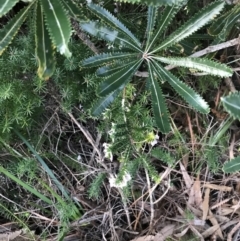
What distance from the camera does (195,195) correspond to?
4.41 ft

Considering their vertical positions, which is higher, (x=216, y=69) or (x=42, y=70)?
(x=42, y=70)

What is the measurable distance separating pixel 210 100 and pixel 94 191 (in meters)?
0.47

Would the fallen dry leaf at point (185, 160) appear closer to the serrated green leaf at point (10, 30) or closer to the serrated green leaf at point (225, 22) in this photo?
the serrated green leaf at point (225, 22)

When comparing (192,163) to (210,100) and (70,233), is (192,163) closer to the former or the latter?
(210,100)

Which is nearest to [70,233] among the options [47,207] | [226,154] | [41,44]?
[47,207]

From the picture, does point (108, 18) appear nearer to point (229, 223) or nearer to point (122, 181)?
point (122, 181)

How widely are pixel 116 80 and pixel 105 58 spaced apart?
0.24ft

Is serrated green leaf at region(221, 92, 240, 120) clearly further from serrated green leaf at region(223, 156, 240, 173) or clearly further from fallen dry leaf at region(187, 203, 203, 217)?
fallen dry leaf at region(187, 203, 203, 217)

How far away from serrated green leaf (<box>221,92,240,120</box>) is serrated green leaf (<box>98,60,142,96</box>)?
28cm

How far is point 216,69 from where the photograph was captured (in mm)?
1027

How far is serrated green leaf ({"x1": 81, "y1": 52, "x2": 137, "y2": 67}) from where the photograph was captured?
110cm

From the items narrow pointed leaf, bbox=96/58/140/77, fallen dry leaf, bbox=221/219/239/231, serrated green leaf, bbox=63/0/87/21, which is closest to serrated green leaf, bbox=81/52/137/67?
narrow pointed leaf, bbox=96/58/140/77

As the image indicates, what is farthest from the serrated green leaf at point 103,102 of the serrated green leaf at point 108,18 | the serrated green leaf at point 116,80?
the serrated green leaf at point 108,18

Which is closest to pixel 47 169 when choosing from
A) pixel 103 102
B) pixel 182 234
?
pixel 103 102
